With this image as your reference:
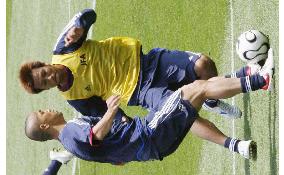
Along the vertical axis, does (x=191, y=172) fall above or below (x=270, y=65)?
below

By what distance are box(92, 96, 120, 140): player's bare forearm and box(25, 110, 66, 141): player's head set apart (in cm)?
53

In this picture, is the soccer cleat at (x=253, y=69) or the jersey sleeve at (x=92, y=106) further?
the jersey sleeve at (x=92, y=106)

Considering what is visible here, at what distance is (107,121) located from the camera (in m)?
4.25

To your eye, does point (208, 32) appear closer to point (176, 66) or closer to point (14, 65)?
point (176, 66)

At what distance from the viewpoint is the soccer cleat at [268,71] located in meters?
4.38

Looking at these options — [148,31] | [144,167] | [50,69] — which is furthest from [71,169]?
[50,69]

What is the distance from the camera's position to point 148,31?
7.72 meters

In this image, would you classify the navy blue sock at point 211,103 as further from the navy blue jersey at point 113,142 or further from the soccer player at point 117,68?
the navy blue jersey at point 113,142

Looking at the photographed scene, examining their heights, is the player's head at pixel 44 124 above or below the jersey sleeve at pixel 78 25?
below

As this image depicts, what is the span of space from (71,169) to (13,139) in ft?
10.1

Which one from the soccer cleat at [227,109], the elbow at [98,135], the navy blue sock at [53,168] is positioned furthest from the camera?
the navy blue sock at [53,168]

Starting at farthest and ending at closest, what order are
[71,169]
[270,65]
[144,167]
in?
[71,169]
[144,167]
[270,65]

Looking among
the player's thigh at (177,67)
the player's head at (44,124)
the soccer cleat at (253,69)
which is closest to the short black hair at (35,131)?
the player's head at (44,124)

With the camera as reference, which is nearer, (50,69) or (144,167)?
(50,69)
